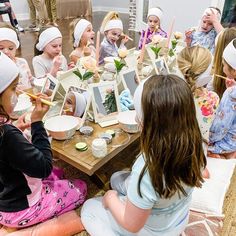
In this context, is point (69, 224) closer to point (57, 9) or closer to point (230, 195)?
point (230, 195)

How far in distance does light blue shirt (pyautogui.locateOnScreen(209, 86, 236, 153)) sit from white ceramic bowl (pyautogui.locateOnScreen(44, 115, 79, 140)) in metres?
0.93

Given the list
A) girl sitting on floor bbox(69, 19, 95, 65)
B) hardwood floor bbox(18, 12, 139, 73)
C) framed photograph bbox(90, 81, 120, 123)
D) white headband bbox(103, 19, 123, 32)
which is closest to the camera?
framed photograph bbox(90, 81, 120, 123)

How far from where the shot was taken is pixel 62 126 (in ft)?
4.27

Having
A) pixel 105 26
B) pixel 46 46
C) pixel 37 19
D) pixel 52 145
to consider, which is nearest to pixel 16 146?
pixel 52 145

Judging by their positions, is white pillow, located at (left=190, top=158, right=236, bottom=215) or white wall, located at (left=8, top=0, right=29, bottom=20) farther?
white wall, located at (left=8, top=0, right=29, bottom=20)

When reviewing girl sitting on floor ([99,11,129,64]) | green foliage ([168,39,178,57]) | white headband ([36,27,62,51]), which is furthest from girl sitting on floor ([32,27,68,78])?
green foliage ([168,39,178,57])

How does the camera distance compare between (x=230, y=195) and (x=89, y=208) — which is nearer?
(x=89, y=208)

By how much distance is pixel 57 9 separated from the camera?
6512mm

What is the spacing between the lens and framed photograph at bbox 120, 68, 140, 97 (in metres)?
1.60

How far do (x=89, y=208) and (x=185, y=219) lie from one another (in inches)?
19.1

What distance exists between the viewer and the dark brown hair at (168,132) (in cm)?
82

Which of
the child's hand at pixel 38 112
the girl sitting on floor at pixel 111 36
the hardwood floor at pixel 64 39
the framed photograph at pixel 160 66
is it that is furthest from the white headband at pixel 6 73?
the hardwood floor at pixel 64 39

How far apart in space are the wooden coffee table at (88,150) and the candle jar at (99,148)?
18mm

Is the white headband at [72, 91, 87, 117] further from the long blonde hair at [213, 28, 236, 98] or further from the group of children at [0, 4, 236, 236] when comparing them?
the long blonde hair at [213, 28, 236, 98]
